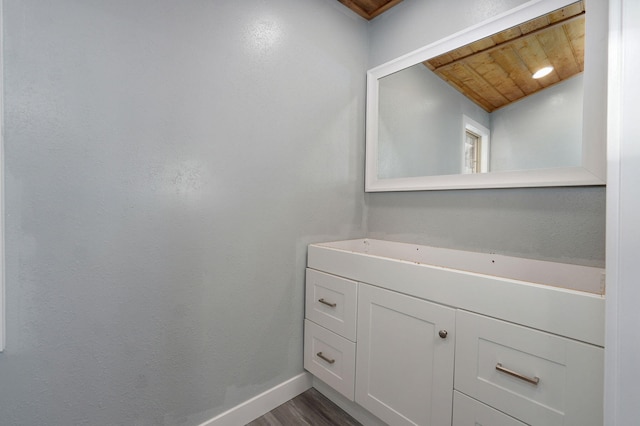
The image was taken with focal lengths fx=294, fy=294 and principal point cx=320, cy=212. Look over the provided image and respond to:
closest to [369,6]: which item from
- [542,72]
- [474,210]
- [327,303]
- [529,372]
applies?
[542,72]

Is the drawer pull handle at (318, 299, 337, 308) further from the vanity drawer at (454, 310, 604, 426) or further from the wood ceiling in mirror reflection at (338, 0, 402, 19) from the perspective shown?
the wood ceiling in mirror reflection at (338, 0, 402, 19)

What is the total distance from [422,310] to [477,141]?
A: 948 mm

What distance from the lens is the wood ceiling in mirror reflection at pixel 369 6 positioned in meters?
1.91

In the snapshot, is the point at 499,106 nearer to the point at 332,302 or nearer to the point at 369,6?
the point at 369,6

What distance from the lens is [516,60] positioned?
1426 millimetres

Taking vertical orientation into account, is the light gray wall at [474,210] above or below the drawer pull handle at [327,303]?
above

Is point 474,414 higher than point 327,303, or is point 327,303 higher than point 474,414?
point 327,303

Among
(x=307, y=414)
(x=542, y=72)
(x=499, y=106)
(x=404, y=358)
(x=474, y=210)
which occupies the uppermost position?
(x=542, y=72)

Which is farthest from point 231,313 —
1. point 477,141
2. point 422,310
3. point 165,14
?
point 477,141

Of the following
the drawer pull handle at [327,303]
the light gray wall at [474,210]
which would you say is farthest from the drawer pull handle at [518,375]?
the drawer pull handle at [327,303]

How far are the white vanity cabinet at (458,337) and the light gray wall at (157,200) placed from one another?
33cm

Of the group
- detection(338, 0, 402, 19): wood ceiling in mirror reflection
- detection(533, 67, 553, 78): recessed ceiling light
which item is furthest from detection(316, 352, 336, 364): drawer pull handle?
detection(338, 0, 402, 19): wood ceiling in mirror reflection

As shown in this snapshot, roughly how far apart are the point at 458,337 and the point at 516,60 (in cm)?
132

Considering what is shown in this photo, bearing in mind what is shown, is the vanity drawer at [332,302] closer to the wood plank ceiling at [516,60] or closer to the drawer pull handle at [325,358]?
the drawer pull handle at [325,358]
